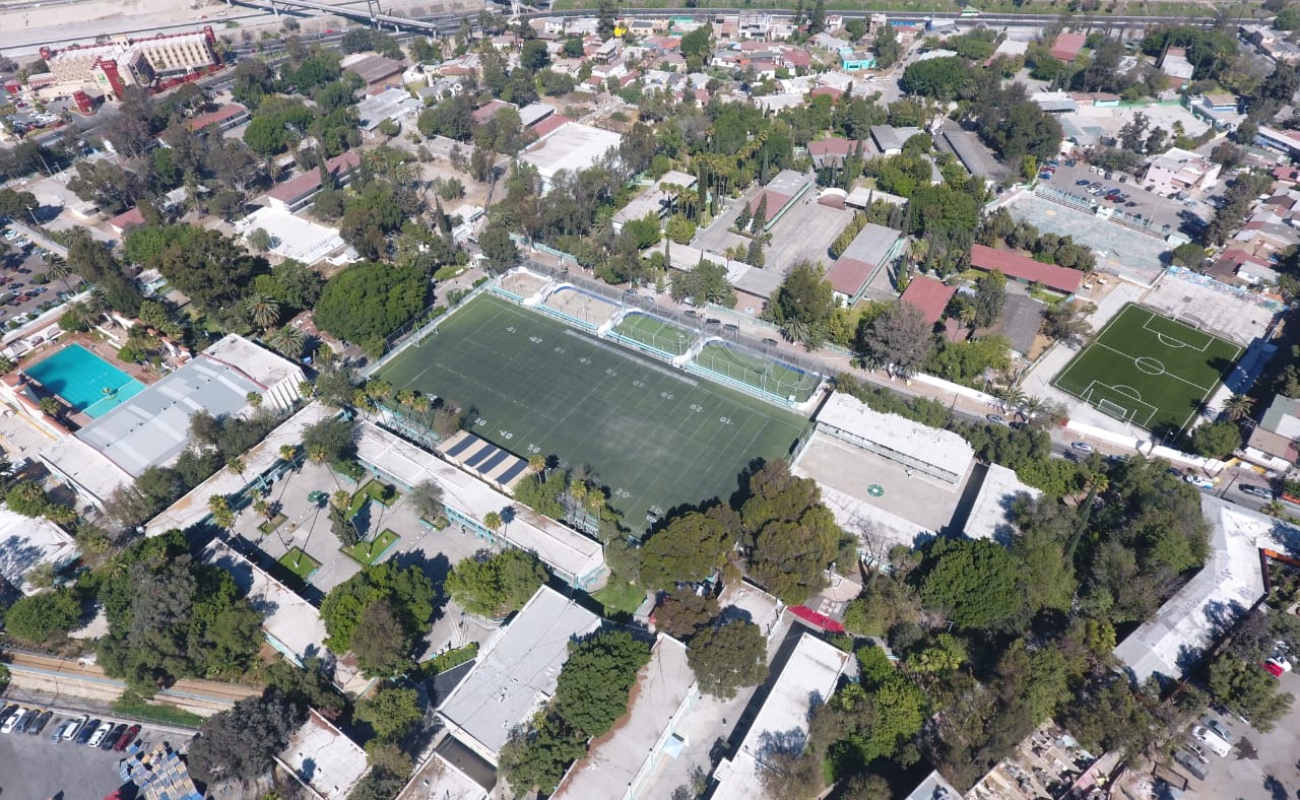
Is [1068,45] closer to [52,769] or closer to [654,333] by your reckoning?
[654,333]

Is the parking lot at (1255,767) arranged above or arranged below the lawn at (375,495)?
below

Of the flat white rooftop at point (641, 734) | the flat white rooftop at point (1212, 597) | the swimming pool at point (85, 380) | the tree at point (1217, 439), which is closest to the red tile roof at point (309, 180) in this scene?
the swimming pool at point (85, 380)

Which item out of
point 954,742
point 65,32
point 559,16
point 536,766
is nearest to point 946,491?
point 954,742

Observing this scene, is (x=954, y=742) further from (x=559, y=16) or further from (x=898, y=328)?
(x=559, y=16)

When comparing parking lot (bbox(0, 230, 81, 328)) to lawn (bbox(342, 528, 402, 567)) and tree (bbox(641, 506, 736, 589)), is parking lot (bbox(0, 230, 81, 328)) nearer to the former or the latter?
lawn (bbox(342, 528, 402, 567))

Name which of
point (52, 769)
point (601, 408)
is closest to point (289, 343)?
point (601, 408)

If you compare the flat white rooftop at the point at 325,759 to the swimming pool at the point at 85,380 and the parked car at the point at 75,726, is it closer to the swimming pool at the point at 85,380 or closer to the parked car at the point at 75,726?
the parked car at the point at 75,726

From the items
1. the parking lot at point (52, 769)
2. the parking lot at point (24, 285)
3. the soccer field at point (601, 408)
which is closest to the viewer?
the parking lot at point (52, 769)
